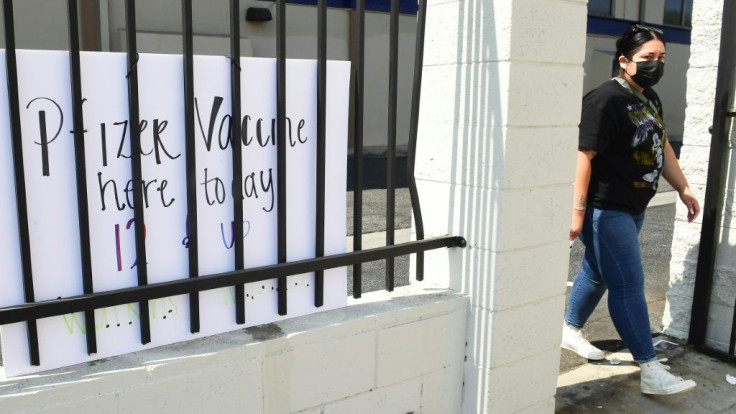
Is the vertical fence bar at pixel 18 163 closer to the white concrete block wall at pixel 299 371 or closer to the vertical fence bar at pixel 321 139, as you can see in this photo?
the white concrete block wall at pixel 299 371

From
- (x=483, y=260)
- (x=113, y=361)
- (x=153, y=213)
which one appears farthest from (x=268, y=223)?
(x=483, y=260)

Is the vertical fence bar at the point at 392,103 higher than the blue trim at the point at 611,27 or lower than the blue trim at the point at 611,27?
lower

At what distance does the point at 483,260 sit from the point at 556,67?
2.69 feet

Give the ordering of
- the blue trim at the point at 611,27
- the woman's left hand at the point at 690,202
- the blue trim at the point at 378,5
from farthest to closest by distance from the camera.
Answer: the blue trim at the point at 611,27 < the blue trim at the point at 378,5 < the woman's left hand at the point at 690,202

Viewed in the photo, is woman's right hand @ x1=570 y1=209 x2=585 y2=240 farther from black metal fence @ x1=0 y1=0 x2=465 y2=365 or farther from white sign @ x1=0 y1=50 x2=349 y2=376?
white sign @ x1=0 y1=50 x2=349 y2=376

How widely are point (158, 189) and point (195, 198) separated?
0.37ft

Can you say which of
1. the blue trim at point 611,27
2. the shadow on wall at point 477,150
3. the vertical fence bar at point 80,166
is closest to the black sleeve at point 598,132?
the shadow on wall at point 477,150

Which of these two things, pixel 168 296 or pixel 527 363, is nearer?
pixel 168 296

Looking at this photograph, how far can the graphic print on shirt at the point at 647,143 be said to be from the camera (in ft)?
11.4

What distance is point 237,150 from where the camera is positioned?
224 centimetres

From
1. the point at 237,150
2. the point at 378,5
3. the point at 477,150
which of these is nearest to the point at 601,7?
the point at 378,5

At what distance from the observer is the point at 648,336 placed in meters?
3.59

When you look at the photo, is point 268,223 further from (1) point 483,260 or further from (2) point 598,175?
(2) point 598,175

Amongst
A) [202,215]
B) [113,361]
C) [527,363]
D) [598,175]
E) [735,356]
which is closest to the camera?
[113,361]
